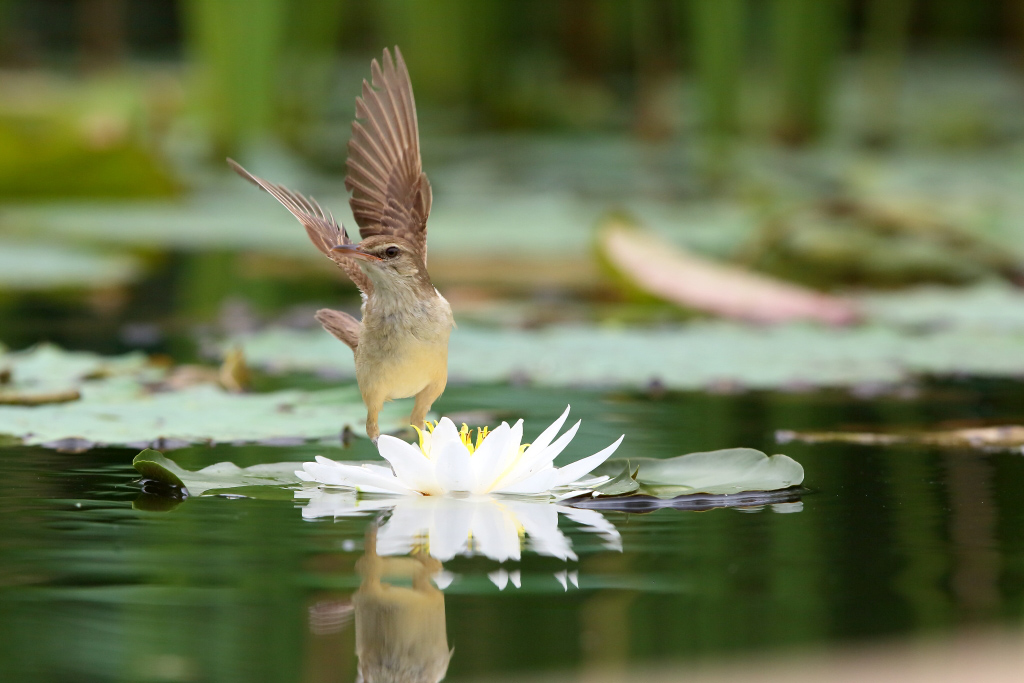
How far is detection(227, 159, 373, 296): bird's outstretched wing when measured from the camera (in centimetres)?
189

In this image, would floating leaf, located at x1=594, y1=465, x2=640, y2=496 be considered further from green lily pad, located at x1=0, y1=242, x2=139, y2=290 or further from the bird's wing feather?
green lily pad, located at x1=0, y1=242, x2=139, y2=290

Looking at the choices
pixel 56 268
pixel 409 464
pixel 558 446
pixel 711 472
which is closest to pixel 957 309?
pixel 711 472

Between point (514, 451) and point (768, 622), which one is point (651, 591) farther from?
point (514, 451)

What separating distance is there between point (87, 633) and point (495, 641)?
35 cm

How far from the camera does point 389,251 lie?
1.79 m

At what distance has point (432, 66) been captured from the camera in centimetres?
893

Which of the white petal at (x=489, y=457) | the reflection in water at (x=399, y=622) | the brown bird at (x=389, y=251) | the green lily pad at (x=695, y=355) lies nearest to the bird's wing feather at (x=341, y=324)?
the brown bird at (x=389, y=251)

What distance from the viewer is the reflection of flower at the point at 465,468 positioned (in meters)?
1.71

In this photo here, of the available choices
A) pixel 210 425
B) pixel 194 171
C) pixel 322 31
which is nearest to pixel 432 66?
pixel 322 31

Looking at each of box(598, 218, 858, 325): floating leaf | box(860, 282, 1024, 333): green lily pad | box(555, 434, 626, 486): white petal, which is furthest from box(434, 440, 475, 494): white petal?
box(860, 282, 1024, 333): green lily pad

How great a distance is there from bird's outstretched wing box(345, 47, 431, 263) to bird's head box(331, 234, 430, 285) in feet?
0.14

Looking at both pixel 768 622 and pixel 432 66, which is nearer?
pixel 768 622

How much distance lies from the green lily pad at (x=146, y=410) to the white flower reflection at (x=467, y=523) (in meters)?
0.43

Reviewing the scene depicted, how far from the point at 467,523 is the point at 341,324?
1.52 feet
